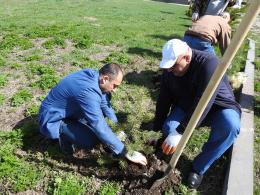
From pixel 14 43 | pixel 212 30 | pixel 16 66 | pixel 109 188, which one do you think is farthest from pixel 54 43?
pixel 109 188

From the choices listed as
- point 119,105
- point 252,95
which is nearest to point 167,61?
point 119,105

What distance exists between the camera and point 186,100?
4348mm

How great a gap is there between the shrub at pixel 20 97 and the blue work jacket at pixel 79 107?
166cm

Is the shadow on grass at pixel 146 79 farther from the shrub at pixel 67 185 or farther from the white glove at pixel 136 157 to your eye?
the shrub at pixel 67 185

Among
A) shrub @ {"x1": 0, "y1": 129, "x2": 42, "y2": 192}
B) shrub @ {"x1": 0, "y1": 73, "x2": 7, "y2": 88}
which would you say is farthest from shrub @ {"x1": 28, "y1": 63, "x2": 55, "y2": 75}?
shrub @ {"x1": 0, "y1": 129, "x2": 42, "y2": 192}

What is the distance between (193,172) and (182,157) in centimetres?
44

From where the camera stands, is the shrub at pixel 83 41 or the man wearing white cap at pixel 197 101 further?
the shrub at pixel 83 41

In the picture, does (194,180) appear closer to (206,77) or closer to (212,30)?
(206,77)

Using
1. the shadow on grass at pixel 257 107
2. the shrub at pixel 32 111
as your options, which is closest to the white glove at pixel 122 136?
the shrub at pixel 32 111

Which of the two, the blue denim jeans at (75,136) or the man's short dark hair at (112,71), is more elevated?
the man's short dark hair at (112,71)

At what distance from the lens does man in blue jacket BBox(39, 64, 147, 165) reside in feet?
12.2

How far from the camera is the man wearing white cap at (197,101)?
12.2 feet

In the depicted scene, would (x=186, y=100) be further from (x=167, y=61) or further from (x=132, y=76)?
(x=132, y=76)

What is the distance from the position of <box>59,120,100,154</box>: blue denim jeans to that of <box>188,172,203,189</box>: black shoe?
1.24 meters
